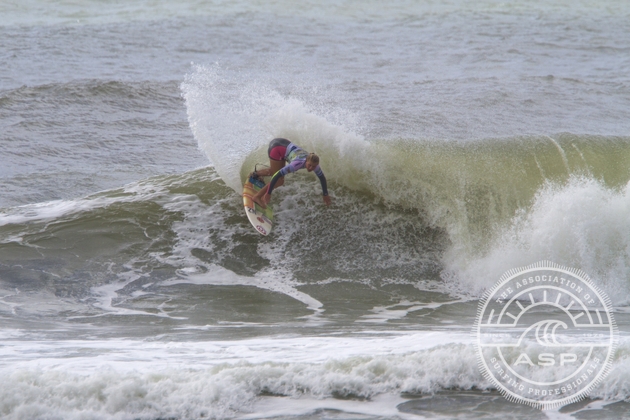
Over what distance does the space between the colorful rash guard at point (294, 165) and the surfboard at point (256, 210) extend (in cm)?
36

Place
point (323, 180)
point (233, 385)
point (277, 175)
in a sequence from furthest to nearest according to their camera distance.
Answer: point (323, 180)
point (277, 175)
point (233, 385)

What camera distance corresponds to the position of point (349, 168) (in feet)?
32.8

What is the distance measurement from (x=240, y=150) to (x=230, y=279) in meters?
2.64

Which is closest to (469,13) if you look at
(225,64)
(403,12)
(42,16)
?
(403,12)

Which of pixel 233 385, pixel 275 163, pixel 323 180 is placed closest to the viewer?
pixel 233 385

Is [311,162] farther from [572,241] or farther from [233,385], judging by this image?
[233,385]

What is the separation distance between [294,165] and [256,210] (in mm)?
830

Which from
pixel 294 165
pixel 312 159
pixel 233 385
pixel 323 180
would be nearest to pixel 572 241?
pixel 323 180

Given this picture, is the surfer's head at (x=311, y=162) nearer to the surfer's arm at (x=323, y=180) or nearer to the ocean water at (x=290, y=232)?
the surfer's arm at (x=323, y=180)

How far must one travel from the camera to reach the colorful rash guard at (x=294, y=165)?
351 inches

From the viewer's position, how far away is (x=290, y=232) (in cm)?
931

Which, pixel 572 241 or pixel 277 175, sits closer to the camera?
pixel 572 241

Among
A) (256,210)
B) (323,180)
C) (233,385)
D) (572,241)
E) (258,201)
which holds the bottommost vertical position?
(233,385)

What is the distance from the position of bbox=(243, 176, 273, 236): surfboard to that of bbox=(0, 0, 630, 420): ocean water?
9.1 inches
